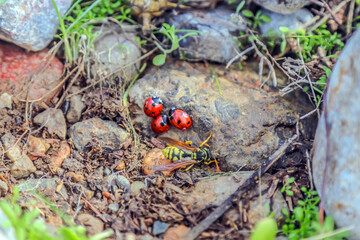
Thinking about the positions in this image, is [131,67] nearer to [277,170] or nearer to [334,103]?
[277,170]

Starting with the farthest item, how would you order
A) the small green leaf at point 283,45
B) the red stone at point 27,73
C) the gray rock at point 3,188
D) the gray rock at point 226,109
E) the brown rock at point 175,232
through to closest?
the small green leaf at point 283,45 < the red stone at point 27,73 < the gray rock at point 226,109 < the gray rock at point 3,188 < the brown rock at point 175,232

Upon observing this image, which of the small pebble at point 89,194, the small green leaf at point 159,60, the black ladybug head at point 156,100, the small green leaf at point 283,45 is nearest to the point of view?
the small pebble at point 89,194

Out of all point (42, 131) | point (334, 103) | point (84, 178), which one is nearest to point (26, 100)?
point (42, 131)

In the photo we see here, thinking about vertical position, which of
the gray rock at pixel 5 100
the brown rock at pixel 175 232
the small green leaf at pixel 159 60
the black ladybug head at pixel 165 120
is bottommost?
the brown rock at pixel 175 232

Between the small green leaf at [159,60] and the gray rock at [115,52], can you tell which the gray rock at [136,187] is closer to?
the gray rock at [115,52]

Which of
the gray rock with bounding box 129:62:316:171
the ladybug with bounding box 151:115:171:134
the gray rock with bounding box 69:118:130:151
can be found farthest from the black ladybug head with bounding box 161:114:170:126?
the gray rock with bounding box 69:118:130:151

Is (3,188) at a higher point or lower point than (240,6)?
lower

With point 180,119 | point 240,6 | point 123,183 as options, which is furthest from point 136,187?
point 240,6

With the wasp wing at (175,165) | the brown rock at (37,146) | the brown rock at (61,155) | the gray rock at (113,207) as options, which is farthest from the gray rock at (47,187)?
the wasp wing at (175,165)

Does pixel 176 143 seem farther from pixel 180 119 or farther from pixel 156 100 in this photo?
pixel 156 100
